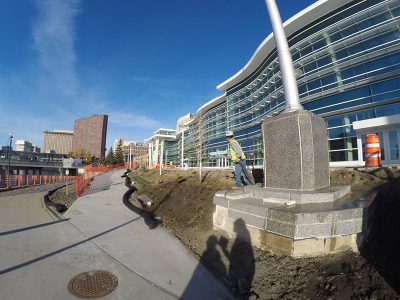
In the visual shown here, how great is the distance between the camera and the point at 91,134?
7136 inches

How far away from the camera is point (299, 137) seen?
5840 mm

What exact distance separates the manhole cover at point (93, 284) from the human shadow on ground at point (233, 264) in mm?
1120

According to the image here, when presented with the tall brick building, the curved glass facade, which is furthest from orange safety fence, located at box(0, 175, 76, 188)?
the tall brick building

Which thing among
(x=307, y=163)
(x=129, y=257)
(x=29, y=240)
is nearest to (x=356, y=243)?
(x=307, y=163)

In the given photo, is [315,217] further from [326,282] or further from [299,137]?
[299,137]

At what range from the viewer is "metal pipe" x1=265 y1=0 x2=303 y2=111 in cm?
670

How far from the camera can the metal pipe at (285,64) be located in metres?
6.70

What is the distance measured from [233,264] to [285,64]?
5.37 m

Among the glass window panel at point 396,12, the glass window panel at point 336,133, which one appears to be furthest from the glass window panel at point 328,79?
the glass window panel at point 396,12

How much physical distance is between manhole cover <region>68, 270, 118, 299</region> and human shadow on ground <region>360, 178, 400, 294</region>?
3779mm

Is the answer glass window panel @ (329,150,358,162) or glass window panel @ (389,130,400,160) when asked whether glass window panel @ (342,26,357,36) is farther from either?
glass window panel @ (329,150,358,162)

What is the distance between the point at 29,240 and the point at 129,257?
251 cm

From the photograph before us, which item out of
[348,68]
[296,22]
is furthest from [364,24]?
[296,22]

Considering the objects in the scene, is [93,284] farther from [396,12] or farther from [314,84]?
[314,84]
